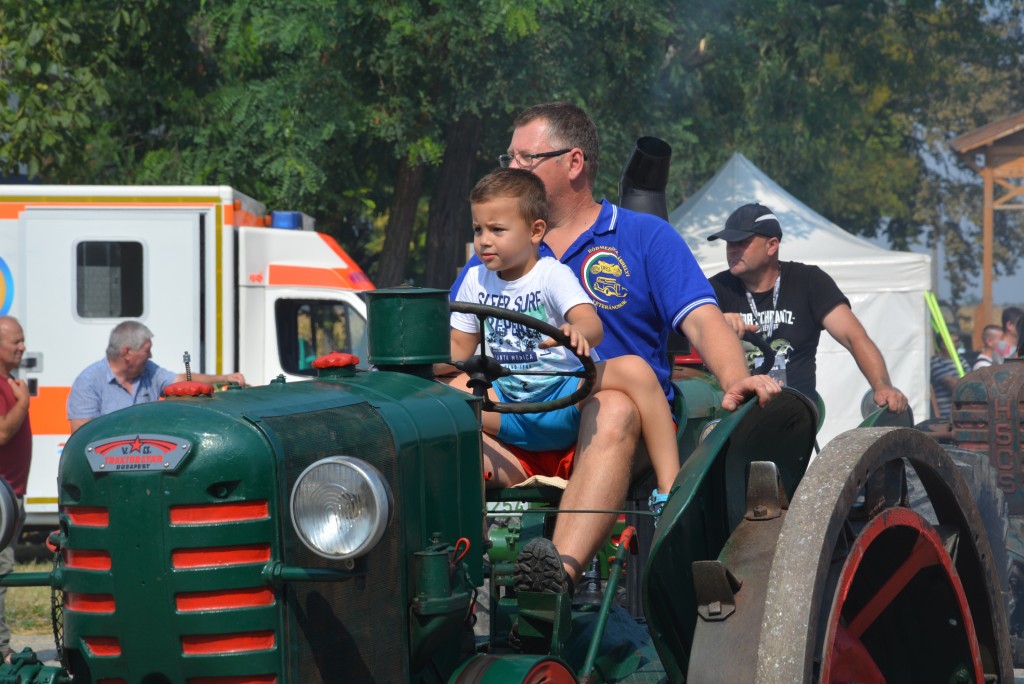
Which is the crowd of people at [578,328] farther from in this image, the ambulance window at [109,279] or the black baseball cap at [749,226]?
the ambulance window at [109,279]

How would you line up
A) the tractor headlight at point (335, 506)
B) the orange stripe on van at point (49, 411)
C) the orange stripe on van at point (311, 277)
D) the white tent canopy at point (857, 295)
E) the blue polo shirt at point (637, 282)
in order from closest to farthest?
1. the tractor headlight at point (335, 506)
2. the blue polo shirt at point (637, 282)
3. the orange stripe on van at point (49, 411)
4. the orange stripe on van at point (311, 277)
5. the white tent canopy at point (857, 295)

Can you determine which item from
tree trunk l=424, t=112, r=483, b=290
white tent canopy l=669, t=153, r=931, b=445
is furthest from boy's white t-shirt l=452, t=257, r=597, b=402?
tree trunk l=424, t=112, r=483, b=290

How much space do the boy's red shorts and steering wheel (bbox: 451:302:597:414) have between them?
20 cm

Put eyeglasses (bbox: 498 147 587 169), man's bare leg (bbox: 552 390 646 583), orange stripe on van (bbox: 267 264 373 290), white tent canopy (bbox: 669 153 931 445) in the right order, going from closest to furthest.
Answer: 1. man's bare leg (bbox: 552 390 646 583)
2. eyeglasses (bbox: 498 147 587 169)
3. orange stripe on van (bbox: 267 264 373 290)
4. white tent canopy (bbox: 669 153 931 445)

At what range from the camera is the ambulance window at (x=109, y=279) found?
36.1 ft

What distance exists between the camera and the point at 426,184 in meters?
17.2

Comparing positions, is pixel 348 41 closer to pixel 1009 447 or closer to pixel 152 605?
pixel 1009 447

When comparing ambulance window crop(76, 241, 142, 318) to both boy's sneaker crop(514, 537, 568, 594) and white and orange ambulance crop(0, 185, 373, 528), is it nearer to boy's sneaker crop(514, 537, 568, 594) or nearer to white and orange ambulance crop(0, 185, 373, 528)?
white and orange ambulance crop(0, 185, 373, 528)

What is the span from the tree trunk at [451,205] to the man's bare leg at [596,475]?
11.2 meters

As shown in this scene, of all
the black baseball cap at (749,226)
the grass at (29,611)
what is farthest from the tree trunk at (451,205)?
the black baseball cap at (749,226)

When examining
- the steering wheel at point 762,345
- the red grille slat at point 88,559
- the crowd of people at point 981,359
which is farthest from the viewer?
the crowd of people at point 981,359

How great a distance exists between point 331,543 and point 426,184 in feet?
48.9

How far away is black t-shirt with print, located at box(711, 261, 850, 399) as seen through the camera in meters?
6.57

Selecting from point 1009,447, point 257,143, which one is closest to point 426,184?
point 257,143
